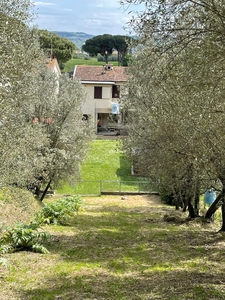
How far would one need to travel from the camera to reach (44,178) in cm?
2048

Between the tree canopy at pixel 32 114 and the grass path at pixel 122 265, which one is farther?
the tree canopy at pixel 32 114

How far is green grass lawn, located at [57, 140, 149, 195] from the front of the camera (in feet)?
99.7

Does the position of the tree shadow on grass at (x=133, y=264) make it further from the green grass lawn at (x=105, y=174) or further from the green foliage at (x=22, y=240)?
the green grass lawn at (x=105, y=174)

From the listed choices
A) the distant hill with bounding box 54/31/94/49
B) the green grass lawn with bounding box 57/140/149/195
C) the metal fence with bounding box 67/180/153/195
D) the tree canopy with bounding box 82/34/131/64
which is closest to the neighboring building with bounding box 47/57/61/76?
the green grass lawn with bounding box 57/140/149/195

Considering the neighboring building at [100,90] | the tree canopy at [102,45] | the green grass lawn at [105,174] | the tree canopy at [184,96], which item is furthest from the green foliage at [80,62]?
the tree canopy at [184,96]

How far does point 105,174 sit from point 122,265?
24003 millimetres

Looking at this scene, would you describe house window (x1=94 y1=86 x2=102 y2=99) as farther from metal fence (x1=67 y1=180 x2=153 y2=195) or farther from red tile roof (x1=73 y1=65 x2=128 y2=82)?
metal fence (x1=67 y1=180 x2=153 y2=195)

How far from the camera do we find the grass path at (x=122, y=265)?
7785mm

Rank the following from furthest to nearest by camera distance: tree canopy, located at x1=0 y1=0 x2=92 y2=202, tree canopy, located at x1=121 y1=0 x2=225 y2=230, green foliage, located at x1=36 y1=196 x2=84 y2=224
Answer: green foliage, located at x1=36 y1=196 x2=84 y2=224 → tree canopy, located at x1=0 y1=0 x2=92 y2=202 → tree canopy, located at x1=121 y1=0 x2=225 y2=230

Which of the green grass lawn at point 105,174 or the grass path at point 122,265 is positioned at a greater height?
the grass path at point 122,265

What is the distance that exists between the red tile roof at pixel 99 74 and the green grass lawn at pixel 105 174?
868 cm

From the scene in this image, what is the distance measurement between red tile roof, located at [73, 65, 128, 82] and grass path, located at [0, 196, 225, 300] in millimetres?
33270

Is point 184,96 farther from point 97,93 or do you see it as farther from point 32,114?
point 97,93

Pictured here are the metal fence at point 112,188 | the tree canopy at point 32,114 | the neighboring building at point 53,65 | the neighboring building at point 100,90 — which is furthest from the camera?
the neighboring building at point 100,90
